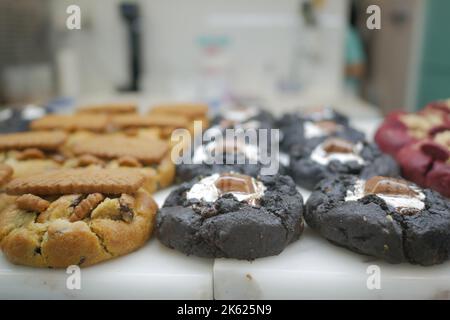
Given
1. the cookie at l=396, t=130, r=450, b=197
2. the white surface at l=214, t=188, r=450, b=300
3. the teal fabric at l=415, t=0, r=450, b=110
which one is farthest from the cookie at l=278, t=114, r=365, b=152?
the teal fabric at l=415, t=0, r=450, b=110

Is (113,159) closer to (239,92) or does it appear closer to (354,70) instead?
(239,92)

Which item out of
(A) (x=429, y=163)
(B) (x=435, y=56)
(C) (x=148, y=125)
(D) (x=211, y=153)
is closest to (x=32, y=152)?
(C) (x=148, y=125)

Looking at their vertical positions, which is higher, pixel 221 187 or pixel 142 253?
pixel 221 187

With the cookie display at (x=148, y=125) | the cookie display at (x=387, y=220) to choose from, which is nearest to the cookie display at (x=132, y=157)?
the cookie display at (x=148, y=125)

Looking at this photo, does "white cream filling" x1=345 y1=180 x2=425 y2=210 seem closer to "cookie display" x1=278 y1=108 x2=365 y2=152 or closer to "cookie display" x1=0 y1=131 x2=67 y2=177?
"cookie display" x1=278 y1=108 x2=365 y2=152

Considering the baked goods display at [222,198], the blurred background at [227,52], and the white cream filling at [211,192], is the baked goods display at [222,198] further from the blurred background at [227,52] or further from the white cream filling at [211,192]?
the blurred background at [227,52]

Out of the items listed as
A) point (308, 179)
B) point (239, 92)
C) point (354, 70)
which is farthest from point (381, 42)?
point (308, 179)
